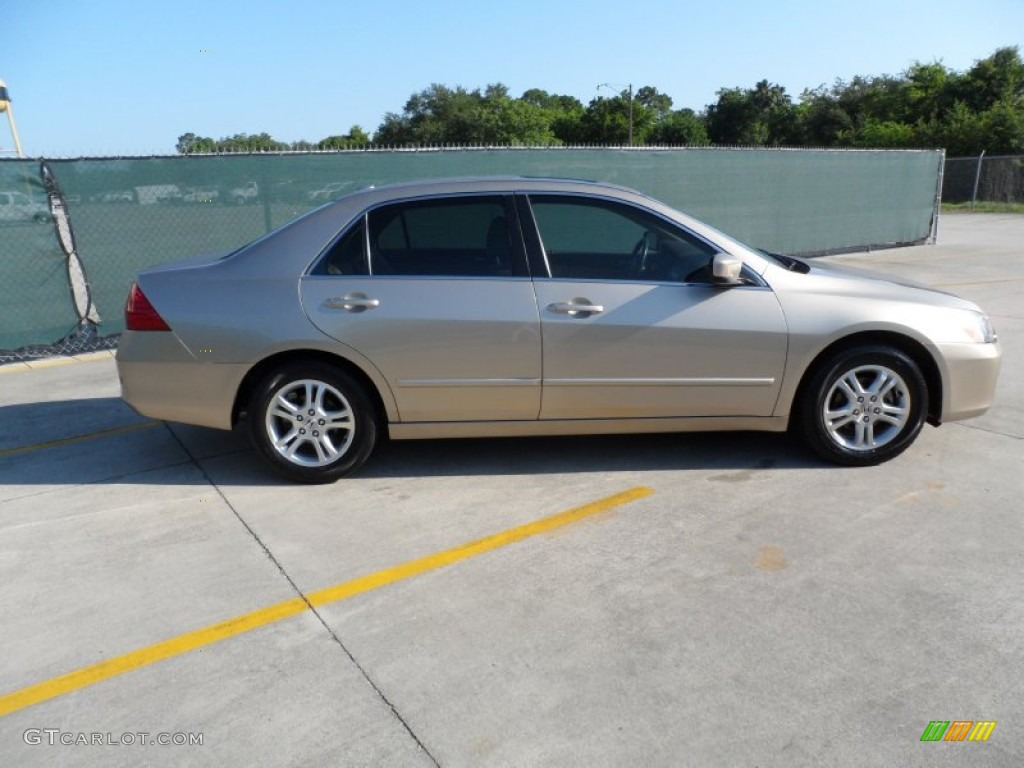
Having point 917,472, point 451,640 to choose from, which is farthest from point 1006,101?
point 451,640

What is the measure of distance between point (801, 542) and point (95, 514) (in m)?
3.56

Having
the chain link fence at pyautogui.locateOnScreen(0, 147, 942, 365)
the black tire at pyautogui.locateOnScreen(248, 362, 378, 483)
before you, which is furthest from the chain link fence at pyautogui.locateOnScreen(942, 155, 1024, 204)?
the black tire at pyautogui.locateOnScreen(248, 362, 378, 483)

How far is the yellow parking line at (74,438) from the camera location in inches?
202

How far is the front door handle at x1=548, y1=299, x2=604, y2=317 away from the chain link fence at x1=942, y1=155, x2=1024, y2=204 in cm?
2982

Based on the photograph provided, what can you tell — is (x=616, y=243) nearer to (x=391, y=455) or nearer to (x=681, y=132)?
(x=391, y=455)

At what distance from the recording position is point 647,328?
14.0ft

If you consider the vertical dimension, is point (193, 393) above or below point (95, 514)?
above

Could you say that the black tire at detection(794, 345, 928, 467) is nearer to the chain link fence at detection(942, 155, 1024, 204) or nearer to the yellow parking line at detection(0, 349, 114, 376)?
the yellow parking line at detection(0, 349, 114, 376)

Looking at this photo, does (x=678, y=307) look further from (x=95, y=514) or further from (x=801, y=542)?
(x=95, y=514)

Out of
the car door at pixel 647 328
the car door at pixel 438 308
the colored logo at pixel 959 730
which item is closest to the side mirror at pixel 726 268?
the car door at pixel 647 328

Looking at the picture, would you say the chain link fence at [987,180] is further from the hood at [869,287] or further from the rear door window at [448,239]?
the rear door window at [448,239]

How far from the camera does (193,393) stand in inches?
171

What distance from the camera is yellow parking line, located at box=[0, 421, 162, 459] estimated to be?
5129mm

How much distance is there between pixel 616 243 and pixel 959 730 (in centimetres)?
298
